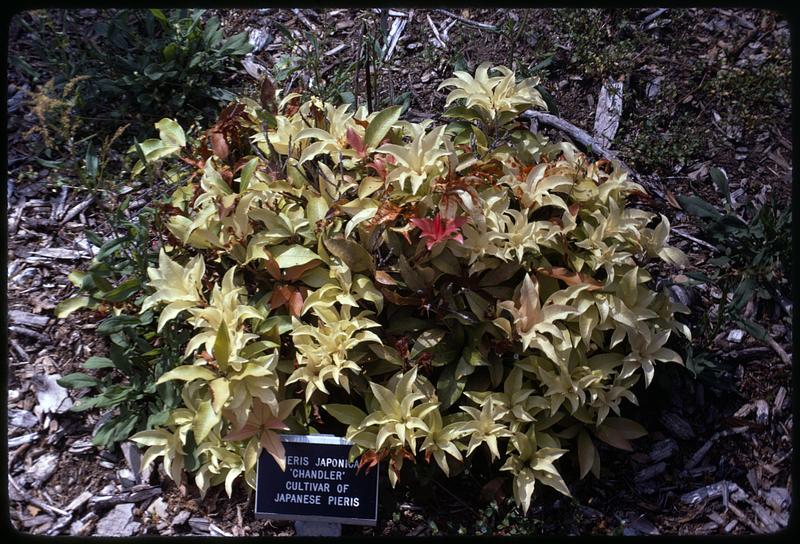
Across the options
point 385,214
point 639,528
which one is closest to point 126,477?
point 385,214

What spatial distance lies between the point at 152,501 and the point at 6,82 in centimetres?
202

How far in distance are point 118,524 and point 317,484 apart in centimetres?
74

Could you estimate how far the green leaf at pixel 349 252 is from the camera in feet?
7.09

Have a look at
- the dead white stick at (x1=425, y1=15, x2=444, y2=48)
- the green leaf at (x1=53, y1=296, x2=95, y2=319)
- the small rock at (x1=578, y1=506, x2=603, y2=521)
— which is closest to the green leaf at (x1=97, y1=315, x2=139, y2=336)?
the green leaf at (x1=53, y1=296, x2=95, y2=319)

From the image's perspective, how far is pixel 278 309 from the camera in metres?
2.31

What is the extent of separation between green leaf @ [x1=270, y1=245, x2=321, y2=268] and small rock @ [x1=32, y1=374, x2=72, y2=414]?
1.06 metres

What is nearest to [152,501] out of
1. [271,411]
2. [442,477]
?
[271,411]

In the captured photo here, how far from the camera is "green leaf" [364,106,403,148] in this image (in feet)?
7.50

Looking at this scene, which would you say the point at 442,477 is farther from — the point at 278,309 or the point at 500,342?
the point at 278,309

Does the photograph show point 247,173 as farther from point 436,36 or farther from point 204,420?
point 436,36

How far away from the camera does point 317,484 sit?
7.31 feet

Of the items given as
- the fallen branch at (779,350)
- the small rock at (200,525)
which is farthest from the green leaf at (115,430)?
the fallen branch at (779,350)

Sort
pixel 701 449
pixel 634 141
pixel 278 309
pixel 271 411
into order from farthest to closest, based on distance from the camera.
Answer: pixel 634 141
pixel 701 449
pixel 278 309
pixel 271 411

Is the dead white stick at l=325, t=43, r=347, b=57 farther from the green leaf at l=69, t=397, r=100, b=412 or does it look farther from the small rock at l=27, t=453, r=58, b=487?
the small rock at l=27, t=453, r=58, b=487
